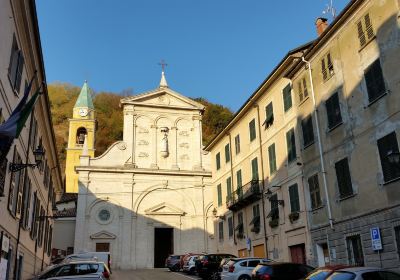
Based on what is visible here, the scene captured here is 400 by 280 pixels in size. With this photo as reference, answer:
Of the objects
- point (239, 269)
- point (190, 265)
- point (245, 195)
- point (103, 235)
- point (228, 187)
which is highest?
point (228, 187)

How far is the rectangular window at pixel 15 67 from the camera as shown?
14.2 metres

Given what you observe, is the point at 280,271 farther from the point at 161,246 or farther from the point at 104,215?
the point at 161,246

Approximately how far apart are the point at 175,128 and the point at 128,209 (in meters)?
10.1

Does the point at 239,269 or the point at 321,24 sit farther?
the point at 321,24

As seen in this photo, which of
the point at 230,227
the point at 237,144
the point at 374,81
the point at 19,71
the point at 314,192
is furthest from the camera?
the point at 230,227

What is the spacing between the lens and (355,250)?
17.8 metres

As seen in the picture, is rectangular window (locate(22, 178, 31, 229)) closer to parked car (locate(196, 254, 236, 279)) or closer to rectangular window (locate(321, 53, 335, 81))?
parked car (locate(196, 254, 236, 279))

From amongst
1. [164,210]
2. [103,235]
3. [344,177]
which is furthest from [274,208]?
[103,235]

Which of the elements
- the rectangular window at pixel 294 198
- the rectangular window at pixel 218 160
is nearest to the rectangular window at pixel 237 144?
the rectangular window at pixel 218 160

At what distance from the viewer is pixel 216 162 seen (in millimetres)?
38250

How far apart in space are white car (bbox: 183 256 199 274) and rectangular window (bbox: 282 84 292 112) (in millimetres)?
11530

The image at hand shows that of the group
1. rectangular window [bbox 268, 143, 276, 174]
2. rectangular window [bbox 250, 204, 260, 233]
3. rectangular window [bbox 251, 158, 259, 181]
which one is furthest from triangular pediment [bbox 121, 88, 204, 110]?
rectangular window [bbox 268, 143, 276, 174]

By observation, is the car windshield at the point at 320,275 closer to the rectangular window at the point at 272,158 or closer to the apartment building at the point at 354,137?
the apartment building at the point at 354,137

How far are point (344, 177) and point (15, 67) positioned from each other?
544 inches
